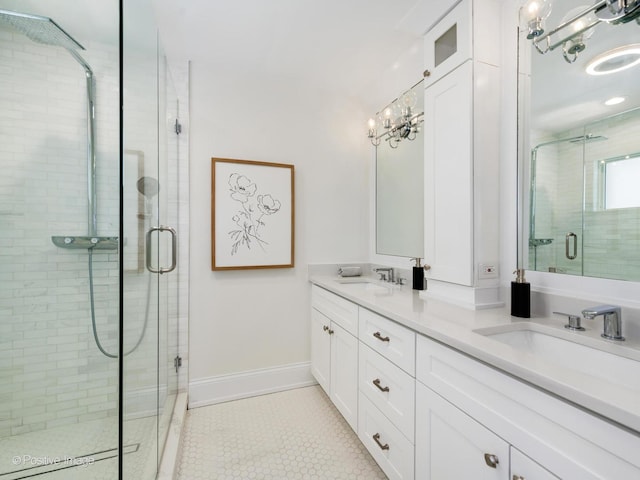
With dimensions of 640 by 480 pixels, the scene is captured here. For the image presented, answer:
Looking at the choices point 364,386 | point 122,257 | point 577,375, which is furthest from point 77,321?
point 577,375

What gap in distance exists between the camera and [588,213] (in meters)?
1.17

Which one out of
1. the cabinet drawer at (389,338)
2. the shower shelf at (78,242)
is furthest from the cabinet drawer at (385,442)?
the shower shelf at (78,242)

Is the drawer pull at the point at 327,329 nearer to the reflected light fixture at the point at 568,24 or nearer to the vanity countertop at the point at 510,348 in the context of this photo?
the vanity countertop at the point at 510,348

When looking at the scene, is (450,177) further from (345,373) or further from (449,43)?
(345,373)

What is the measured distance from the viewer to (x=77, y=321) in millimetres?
1366

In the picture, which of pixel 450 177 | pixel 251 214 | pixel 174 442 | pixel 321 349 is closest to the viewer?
pixel 450 177

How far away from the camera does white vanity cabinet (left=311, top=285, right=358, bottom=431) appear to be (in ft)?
5.70

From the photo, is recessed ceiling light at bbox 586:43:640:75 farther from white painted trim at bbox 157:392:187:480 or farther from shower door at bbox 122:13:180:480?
white painted trim at bbox 157:392:187:480

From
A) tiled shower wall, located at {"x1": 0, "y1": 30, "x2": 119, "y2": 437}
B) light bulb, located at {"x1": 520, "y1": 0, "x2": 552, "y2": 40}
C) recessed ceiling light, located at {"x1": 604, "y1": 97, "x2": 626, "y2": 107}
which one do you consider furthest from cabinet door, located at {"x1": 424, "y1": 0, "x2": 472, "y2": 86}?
tiled shower wall, located at {"x1": 0, "y1": 30, "x2": 119, "y2": 437}

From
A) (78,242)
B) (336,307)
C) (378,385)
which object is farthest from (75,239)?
(378,385)

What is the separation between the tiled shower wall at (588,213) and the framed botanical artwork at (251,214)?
1.66m

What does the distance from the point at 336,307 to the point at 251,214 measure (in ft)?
3.22

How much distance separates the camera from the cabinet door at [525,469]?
0.73m

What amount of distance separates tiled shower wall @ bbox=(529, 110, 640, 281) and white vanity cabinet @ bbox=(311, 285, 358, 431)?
3.30 feet
